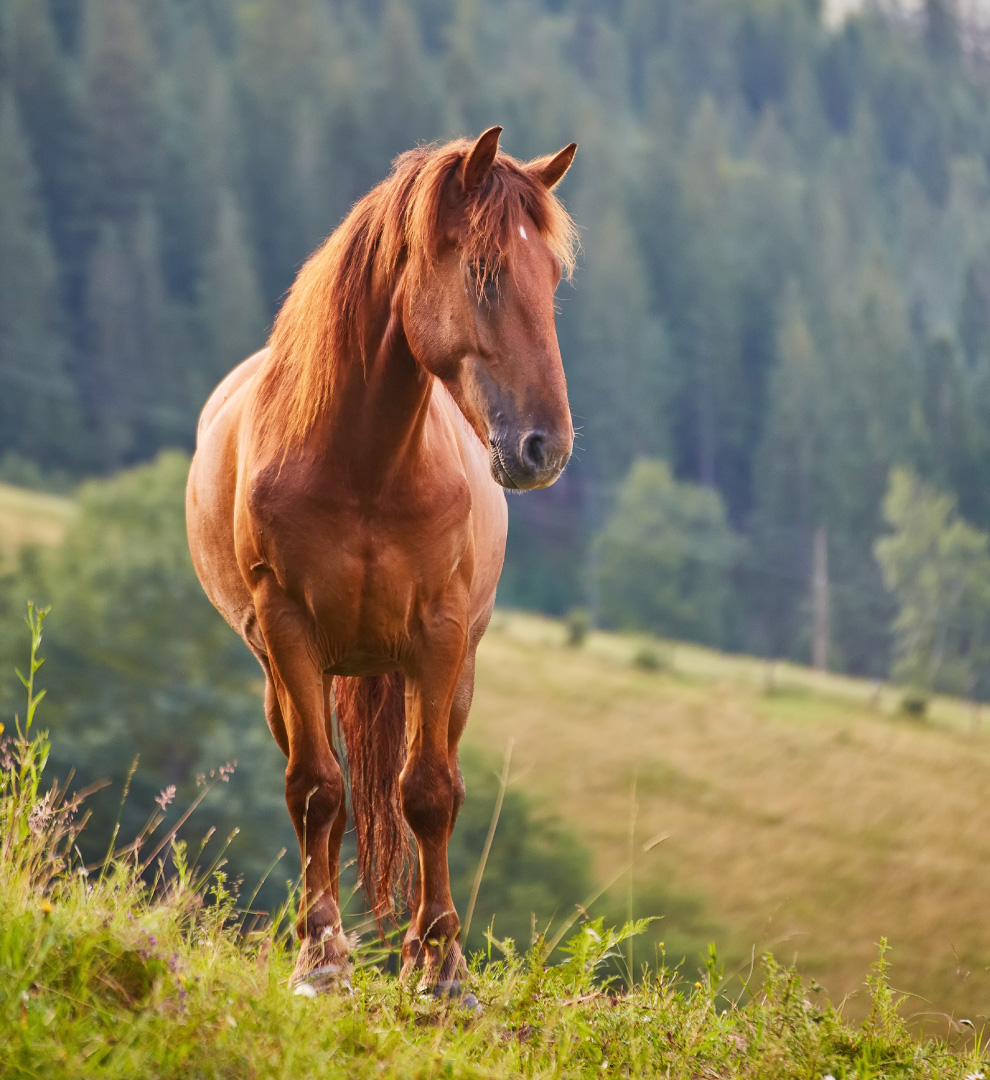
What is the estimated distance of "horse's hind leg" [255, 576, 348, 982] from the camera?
4.08 meters

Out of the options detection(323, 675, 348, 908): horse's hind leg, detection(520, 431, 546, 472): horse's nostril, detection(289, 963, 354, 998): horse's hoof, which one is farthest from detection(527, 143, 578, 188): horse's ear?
detection(289, 963, 354, 998): horse's hoof

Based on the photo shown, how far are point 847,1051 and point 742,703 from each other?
44.7 meters

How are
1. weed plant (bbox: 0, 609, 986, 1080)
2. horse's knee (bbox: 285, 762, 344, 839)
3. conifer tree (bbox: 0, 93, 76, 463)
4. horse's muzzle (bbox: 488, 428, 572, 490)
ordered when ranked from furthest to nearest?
1. conifer tree (bbox: 0, 93, 76, 463)
2. horse's knee (bbox: 285, 762, 344, 839)
3. horse's muzzle (bbox: 488, 428, 572, 490)
4. weed plant (bbox: 0, 609, 986, 1080)

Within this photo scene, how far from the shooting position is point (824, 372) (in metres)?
75.6

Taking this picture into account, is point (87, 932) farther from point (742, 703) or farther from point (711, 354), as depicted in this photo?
point (711, 354)

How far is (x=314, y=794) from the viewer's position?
4.15 metres

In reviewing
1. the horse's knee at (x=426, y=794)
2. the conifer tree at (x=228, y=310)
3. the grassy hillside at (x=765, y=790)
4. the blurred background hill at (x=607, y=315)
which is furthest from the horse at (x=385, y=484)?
the conifer tree at (x=228, y=310)

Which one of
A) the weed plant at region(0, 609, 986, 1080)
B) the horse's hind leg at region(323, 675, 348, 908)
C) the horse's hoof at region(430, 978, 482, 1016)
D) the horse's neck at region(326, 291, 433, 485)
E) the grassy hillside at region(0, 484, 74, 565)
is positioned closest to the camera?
the weed plant at region(0, 609, 986, 1080)

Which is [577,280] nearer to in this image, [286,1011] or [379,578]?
[379,578]

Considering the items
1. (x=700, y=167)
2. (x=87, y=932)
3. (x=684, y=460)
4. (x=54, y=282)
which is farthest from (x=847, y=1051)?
(x=700, y=167)

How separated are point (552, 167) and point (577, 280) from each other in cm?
5595

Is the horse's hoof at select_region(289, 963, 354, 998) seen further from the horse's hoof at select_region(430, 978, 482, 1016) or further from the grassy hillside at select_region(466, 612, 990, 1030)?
the grassy hillside at select_region(466, 612, 990, 1030)

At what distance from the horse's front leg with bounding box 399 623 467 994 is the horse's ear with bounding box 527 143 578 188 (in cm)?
151

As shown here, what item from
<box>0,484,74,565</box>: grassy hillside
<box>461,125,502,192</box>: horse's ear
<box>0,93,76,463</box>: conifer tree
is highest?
<box>461,125,502,192</box>: horse's ear
